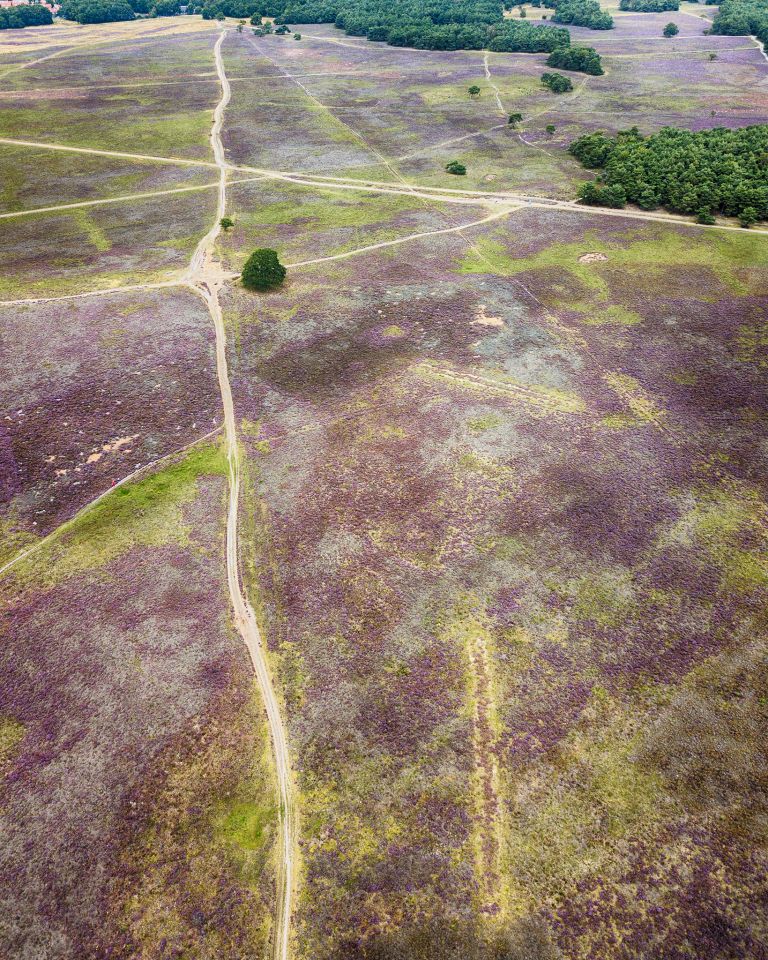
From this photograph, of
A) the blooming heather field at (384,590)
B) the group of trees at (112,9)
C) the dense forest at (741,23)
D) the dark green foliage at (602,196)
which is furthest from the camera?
the group of trees at (112,9)

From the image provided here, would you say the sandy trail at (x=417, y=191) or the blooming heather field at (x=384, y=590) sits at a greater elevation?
the sandy trail at (x=417, y=191)

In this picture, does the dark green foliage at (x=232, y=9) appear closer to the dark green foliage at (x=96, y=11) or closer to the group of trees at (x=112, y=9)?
the group of trees at (x=112, y=9)

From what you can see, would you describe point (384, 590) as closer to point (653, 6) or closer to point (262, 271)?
Answer: point (262, 271)

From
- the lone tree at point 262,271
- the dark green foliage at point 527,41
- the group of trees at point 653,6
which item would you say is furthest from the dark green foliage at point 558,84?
the group of trees at point 653,6

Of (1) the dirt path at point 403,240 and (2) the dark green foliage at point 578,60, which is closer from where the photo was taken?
(1) the dirt path at point 403,240

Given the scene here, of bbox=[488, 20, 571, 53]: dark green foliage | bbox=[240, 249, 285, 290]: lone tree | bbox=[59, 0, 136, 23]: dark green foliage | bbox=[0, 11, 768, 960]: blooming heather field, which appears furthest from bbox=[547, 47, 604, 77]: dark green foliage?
bbox=[59, 0, 136, 23]: dark green foliage

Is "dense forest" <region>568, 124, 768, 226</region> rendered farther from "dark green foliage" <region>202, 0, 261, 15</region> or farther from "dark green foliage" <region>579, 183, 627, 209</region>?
"dark green foliage" <region>202, 0, 261, 15</region>

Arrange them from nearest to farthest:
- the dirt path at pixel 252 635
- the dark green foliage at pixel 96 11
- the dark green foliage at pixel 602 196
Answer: the dirt path at pixel 252 635, the dark green foliage at pixel 602 196, the dark green foliage at pixel 96 11
